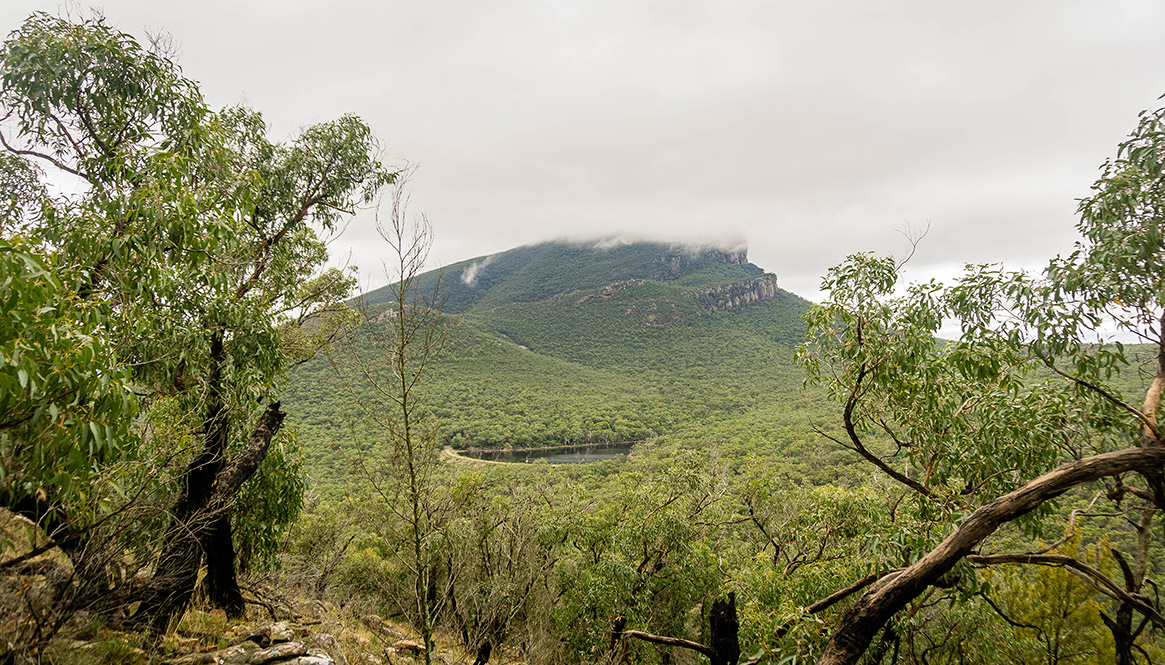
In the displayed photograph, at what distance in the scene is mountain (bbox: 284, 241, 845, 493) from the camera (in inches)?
1455

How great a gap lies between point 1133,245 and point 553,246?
187615 mm

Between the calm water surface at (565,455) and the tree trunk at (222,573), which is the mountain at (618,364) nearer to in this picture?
the calm water surface at (565,455)

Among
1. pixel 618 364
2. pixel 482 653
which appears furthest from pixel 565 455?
pixel 482 653

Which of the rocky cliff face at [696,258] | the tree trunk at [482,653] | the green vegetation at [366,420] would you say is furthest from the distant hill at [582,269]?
the tree trunk at [482,653]

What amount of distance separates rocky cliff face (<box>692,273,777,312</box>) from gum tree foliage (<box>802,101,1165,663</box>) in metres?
118

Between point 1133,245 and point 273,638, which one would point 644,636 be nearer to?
point 273,638

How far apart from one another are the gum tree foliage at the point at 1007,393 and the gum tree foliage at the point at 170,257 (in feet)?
15.5

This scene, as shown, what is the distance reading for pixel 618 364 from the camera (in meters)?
101

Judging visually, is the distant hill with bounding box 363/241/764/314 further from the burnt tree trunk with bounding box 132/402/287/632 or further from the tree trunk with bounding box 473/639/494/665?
the burnt tree trunk with bounding box 132/402/287/632

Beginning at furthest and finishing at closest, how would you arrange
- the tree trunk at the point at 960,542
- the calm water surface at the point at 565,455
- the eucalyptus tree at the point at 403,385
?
the calm water surface at the point at 565,455, the eucalyptus tree at the point at 403,385, the tree trunk at the point at 960,542

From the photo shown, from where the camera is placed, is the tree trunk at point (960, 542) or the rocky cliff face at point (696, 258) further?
the rocky cliff face at point (696, 258)

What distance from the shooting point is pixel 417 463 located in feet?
13.7

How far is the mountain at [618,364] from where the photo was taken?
36969 mm

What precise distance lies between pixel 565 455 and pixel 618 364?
4170 centimetres
